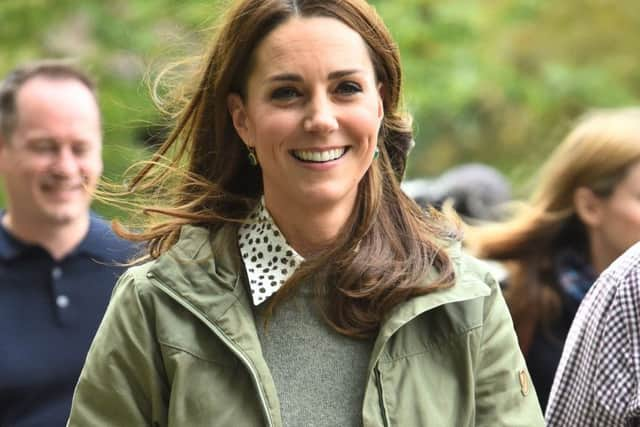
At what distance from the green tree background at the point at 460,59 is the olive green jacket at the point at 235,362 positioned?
300 cm

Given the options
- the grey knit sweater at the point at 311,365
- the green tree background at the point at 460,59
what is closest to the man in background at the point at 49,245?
the green tree background at the point at 460,59

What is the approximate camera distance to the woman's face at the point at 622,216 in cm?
546

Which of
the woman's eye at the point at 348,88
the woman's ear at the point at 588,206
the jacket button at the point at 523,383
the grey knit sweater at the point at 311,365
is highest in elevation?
the woman's eye at the point at 348,88

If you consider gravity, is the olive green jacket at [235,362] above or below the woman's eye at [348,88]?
below

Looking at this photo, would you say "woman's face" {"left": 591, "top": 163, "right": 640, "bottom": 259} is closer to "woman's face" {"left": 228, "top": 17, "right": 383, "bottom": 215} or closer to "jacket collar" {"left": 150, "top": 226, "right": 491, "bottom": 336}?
"jacket collar" {"left": 150, "top": 226, "right": 491, "bottom": 336}

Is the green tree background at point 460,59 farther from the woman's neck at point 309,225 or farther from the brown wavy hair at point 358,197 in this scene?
the woman's neck at point 309,225

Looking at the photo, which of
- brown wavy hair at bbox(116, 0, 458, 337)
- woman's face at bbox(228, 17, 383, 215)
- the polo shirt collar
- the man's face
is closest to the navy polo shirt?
the polo shirt collar

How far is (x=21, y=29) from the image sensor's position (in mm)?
8656

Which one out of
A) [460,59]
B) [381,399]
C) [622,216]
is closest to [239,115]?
[381,399]

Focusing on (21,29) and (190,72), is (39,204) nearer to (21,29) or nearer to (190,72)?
(190,72)

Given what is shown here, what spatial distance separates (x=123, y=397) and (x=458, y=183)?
483 cm

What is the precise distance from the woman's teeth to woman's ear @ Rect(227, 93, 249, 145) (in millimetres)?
239

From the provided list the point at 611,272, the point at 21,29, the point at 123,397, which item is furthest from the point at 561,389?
the point at 21,29

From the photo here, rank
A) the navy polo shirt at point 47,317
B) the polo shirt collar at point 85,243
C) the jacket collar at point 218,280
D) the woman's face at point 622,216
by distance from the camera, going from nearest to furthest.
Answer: the jacket collar at point 218,280, the navy polo shirt at point 47,317, the polo shirt collar at point 85,243, the woman's face at point 622,216
